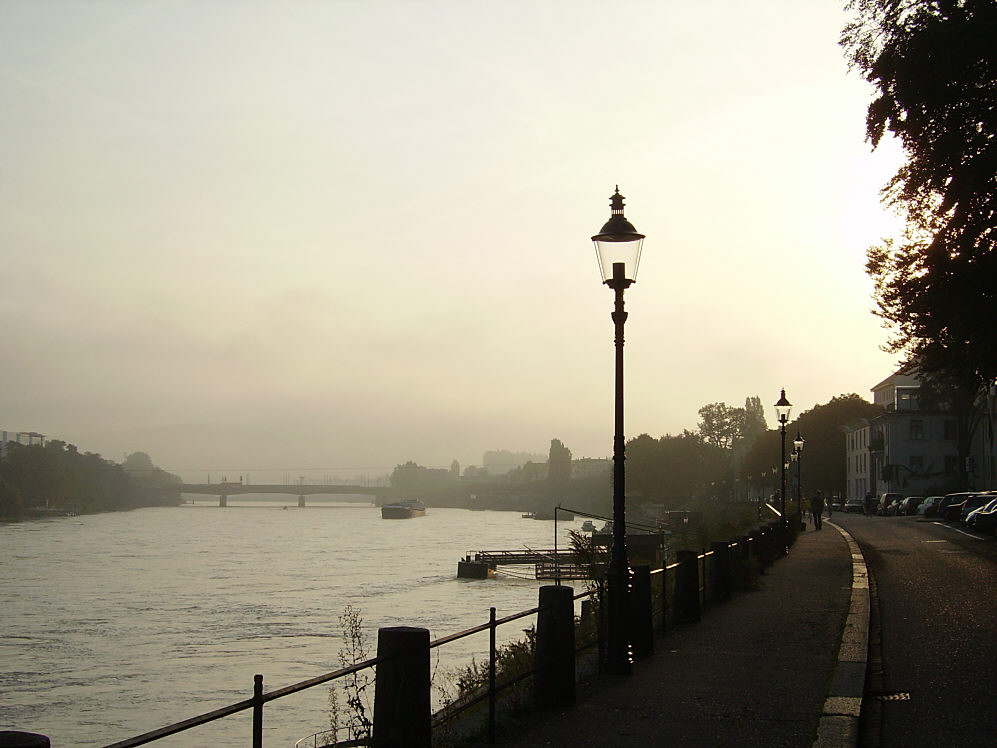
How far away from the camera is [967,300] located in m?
21.5

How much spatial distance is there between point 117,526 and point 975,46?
14581cm

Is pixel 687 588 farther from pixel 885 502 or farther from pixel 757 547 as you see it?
pixel 885 502

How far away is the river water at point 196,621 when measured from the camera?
3253 cm

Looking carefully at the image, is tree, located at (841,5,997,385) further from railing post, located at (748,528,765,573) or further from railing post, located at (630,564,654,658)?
railing post, located at (630,564,654,658)

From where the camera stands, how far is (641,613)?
12805 millimetres

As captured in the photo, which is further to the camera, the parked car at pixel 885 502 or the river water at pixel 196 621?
the parked car at pixel 885 502

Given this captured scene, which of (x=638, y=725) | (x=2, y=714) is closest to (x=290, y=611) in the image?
(x=2, y=714)

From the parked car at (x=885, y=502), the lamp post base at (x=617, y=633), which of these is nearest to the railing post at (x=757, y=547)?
the lamp post base at (x=617, y=633)

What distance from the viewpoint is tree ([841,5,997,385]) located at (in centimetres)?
2030

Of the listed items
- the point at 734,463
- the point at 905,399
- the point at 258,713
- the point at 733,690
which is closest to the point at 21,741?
the point at 258,713

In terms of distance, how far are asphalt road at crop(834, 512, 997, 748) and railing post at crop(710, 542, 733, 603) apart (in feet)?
8.34

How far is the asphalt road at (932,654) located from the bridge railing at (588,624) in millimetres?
2665

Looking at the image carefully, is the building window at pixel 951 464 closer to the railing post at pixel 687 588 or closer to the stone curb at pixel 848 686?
the stone curb at pixel 848 686

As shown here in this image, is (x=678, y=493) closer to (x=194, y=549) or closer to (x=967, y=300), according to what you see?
(x=194, y=549)
